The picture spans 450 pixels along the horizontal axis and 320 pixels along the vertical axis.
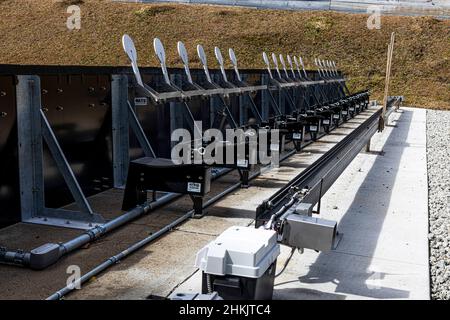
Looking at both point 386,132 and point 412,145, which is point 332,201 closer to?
point 412,145

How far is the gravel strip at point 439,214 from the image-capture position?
4.15m

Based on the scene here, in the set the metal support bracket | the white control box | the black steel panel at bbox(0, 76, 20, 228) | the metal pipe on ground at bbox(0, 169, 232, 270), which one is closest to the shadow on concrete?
the white control box

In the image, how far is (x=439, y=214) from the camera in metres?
6.16

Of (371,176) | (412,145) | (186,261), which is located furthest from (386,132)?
(186,261)

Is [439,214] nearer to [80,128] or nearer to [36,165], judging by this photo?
[80,128]

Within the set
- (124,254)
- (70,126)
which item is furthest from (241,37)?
(124,254)

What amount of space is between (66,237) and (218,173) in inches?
127

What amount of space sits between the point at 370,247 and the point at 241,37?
3295 cm

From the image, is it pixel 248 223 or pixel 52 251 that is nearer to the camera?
pixel 52 251

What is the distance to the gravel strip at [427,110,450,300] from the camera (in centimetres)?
415

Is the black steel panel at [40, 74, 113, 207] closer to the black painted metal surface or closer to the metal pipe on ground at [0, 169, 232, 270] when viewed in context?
the black painted metal surface

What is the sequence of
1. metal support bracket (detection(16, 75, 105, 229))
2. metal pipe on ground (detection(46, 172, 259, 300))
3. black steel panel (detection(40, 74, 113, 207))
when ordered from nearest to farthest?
metal pipe on ground (detection(46, 172, 259, 300)) < metal support bracket (detection(16, 75, 105, 229)) < black steel panel (detection(40, 74, 113, 207))

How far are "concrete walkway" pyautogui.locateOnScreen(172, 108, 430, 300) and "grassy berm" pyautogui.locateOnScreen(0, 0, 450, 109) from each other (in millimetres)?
23581

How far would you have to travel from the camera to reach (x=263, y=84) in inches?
467
